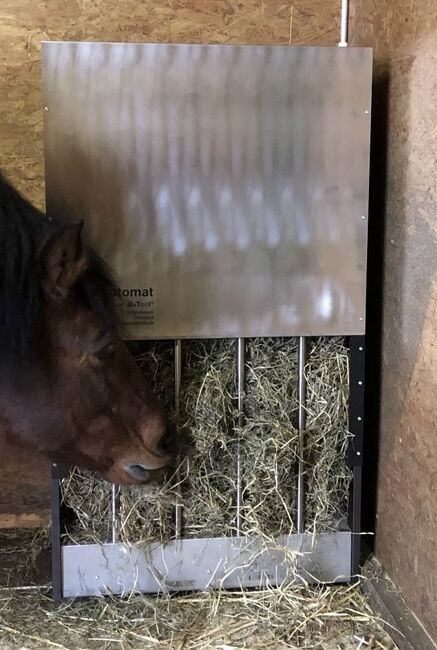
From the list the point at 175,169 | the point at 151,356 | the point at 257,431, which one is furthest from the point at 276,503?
the point at 175,169

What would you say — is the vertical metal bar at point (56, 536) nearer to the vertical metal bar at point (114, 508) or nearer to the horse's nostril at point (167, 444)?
the vertical metal bar at point (114, 508)

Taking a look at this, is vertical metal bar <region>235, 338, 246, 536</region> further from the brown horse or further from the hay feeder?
the brown horse

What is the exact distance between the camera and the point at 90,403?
6.00 ft

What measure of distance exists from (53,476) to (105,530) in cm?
24

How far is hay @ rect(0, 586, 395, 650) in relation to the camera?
6.91 ft

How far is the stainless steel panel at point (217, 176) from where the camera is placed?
206cm

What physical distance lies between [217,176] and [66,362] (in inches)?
27.7

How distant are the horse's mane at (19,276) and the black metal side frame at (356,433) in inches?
38.3

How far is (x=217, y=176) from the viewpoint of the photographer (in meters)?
2.12

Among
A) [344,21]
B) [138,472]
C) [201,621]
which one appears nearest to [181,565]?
[201,621]

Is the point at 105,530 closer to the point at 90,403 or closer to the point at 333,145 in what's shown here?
the point at 90,403

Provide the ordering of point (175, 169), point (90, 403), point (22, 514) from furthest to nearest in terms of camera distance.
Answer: point (22, 514) < point (175, 169) < point (90, 403)

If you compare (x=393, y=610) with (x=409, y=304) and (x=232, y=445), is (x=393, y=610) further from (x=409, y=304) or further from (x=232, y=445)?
(x=409, y=304)

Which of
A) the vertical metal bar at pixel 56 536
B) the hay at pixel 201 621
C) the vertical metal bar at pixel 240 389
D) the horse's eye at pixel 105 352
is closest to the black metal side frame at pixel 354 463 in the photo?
the vertical metal bar at pixel 56 536
